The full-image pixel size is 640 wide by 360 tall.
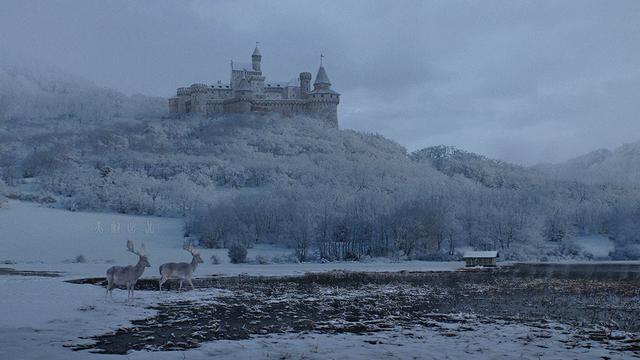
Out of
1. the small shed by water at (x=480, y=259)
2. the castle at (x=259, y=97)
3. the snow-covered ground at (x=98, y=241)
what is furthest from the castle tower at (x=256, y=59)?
the small shed by water at (x=480, y=259)

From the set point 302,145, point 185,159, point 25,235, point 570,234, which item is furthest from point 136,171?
point 570,234

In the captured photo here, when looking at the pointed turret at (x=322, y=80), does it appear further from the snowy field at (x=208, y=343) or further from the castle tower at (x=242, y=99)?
the snowy field at (x=208, y=343)

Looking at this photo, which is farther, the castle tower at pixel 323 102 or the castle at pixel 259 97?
the castle tower at pixel 323 102

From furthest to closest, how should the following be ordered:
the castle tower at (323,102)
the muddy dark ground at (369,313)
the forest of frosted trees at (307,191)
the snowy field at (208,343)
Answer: the castle tower at (323,102)
the forest of frosted trees at (307,191)
the muddy dark ground at (369,313)
the snowy field at (208,343)

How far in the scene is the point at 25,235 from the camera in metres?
75.0

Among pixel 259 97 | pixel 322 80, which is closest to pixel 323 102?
pixel 322 80

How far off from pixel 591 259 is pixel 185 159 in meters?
105

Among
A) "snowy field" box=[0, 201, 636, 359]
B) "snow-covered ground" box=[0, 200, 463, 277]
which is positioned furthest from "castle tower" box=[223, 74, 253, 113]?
"snowy field" box=[0, 201, 636, 359]

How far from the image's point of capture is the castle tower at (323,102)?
594ft

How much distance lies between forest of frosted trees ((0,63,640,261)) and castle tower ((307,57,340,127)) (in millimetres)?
6147

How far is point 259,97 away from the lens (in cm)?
18388

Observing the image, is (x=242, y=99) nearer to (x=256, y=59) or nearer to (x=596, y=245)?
(x=256, y=59)

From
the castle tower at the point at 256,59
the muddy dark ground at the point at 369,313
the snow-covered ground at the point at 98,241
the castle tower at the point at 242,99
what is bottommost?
the muddy dark ground at the point at 369,313

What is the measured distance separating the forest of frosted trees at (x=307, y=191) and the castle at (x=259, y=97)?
583 centimetres
